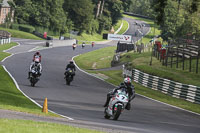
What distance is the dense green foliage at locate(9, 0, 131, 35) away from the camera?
107 m

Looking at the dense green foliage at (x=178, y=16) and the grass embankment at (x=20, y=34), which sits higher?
the dense green foliage at (x=178, y=16)

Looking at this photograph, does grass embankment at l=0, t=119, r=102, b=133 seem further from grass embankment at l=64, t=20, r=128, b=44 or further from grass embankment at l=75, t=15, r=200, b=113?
grass embankment at l=64, t=20, r=128, b=44

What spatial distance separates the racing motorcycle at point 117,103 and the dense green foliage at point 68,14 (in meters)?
85.4

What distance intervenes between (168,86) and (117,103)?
17020 mm

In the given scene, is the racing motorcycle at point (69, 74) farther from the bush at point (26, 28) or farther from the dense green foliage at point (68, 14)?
the dense green foliage at point (68, 14)

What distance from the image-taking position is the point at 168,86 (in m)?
34.4

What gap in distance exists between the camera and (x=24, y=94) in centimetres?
2506

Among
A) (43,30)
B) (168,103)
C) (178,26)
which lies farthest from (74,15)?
(168,103)

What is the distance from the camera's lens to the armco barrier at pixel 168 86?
30305mm

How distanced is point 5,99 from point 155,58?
3333 cm

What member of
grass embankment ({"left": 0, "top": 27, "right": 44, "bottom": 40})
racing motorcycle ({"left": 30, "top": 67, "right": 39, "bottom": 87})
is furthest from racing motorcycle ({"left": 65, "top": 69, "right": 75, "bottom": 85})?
grass embankment ({"left": 0, "top": 27, "right": 44, "bottom": 40})

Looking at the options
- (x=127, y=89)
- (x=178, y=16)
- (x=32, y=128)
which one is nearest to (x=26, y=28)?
(x=178, y=16)

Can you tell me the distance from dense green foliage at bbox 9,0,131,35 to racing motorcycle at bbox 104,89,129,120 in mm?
85364

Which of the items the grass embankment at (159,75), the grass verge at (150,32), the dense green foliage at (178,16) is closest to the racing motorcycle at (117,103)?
the grass embankment at (159,75)
